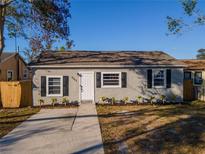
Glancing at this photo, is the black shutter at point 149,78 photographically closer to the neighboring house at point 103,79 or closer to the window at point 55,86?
the neighboring house at point 103,79

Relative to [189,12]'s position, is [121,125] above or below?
below

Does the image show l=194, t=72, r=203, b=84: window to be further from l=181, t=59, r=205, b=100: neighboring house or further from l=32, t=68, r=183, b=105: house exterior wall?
l=32, t=68, r=183, b=105: house exterior wall

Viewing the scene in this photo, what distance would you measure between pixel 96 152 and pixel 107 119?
5.22 meters

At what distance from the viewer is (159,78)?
745 inches

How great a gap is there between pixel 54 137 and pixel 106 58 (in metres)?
11.8

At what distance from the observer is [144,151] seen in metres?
7.39

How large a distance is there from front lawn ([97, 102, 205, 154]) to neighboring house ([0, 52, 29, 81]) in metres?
18.2

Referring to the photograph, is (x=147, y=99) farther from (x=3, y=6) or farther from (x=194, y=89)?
(x=3, y=6)

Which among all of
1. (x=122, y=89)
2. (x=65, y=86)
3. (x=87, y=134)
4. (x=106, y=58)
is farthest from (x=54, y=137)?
(x=106, y=58)

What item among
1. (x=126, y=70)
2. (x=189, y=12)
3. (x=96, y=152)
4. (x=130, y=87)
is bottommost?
(x=96, y=152)

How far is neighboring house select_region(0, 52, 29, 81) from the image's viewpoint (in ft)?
91.8

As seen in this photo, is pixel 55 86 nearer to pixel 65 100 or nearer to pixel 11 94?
pixel 65 100

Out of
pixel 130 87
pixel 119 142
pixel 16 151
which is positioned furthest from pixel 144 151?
pixel 130 87

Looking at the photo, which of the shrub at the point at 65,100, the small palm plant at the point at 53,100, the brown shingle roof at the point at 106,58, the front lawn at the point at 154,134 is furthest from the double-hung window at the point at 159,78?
the small palm plant at the point at 53,100
